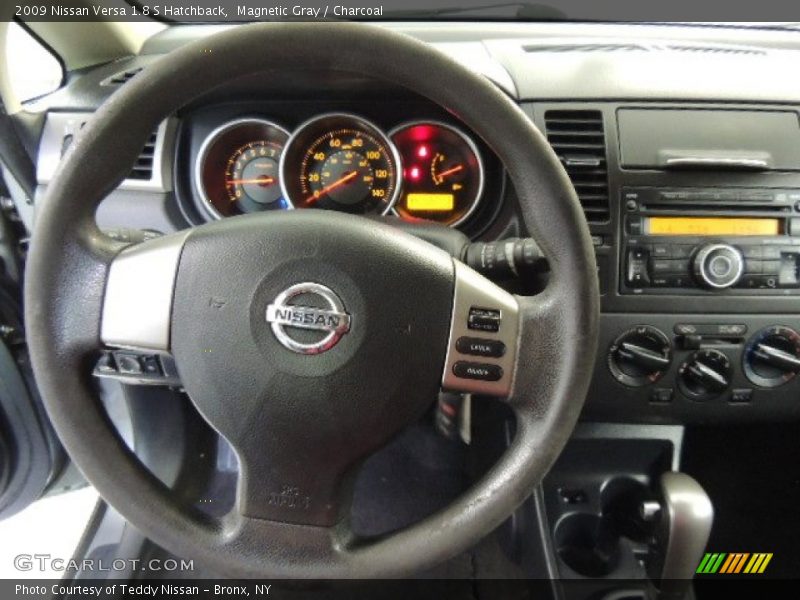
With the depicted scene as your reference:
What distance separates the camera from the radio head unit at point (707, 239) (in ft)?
4.11

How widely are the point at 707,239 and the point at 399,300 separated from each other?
25.6 inches

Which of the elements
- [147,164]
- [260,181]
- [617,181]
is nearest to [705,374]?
[617,181]

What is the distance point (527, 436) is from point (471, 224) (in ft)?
1.67

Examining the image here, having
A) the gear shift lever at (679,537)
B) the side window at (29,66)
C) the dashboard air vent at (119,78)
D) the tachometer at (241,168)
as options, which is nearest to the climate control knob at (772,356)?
the gear shift lever at (679,537)

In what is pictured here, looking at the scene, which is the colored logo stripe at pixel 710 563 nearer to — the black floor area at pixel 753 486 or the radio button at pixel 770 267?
the black floor area at pixel 753 486

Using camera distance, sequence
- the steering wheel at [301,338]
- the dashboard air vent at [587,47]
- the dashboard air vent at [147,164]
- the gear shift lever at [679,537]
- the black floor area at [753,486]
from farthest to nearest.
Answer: the black floor area at [753,486], the dashboard air vent at [587,47], the dashboard air vent at [147,164], the gear shift lever at [679,537], the steering wheel at [301,338]

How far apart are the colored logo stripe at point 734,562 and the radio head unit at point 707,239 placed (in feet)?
2.16

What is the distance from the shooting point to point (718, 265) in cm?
125

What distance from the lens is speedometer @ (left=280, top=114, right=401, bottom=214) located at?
4.17 ft

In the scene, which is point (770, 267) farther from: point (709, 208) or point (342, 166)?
point (342, 166)

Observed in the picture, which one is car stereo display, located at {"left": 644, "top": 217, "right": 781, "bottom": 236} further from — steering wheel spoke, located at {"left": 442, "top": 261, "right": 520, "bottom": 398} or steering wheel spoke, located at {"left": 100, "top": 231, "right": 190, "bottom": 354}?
steering wheel spoke, located at {"left": 100, "top": 231, "right": 190, "bottom": 354}

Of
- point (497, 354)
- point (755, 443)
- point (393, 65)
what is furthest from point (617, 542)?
point (393, 65)

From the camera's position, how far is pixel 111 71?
4.82ft

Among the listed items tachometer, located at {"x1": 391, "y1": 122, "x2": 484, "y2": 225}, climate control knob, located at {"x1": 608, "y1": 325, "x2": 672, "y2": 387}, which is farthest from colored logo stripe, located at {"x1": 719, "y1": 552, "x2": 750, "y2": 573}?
tachometer, located at {"x1": 391, "y1": 122, "x2": 484, "y2": 225}
